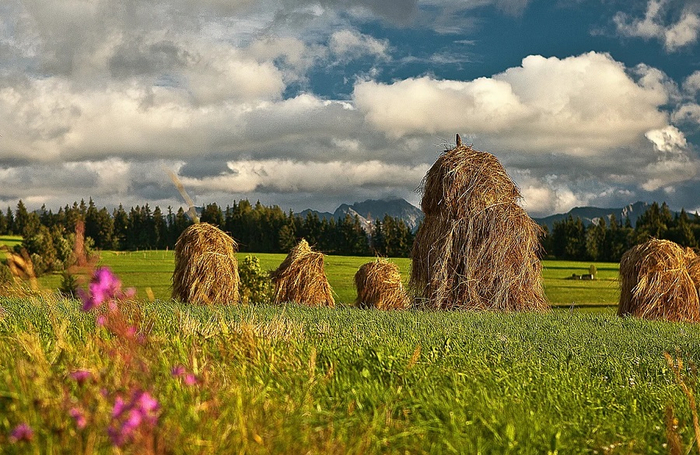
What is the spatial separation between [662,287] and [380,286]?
26.0 feet

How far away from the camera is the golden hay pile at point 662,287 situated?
14.0 meters

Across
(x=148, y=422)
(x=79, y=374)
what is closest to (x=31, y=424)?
(x=79, y=374)

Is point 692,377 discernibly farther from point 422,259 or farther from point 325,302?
point 325,302

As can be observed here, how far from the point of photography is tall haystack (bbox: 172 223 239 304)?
13914 mm

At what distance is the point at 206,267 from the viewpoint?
1390 cm

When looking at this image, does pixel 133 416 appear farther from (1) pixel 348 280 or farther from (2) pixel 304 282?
(1) pixel 348 280

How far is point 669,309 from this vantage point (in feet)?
46.1

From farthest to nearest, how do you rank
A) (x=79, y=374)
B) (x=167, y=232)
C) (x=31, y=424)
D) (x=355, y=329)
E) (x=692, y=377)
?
(x=167, y=232)
(x=355, y=329)
(x=692, y=377)
(x=31, y=424)
(x=79, y=374)

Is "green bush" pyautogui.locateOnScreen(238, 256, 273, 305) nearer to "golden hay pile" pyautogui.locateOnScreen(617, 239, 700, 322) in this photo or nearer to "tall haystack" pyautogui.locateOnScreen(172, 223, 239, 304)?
"tall haystack" pyautogui.locateOnScreen(172, 223, 239, 304)

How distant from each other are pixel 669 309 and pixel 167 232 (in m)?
76.5

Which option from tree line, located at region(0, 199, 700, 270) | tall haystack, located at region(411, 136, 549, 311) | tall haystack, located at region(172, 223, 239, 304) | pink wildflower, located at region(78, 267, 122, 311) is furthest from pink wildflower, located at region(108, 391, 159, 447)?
tree line, located at region(0, 199, 700, 270)

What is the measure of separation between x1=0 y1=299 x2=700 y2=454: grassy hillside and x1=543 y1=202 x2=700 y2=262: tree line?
188 ft

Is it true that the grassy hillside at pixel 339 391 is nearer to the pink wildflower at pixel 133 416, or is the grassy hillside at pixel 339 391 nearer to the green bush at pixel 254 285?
the pink wildflower at pixel 133 416

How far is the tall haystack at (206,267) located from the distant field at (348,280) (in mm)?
12334
